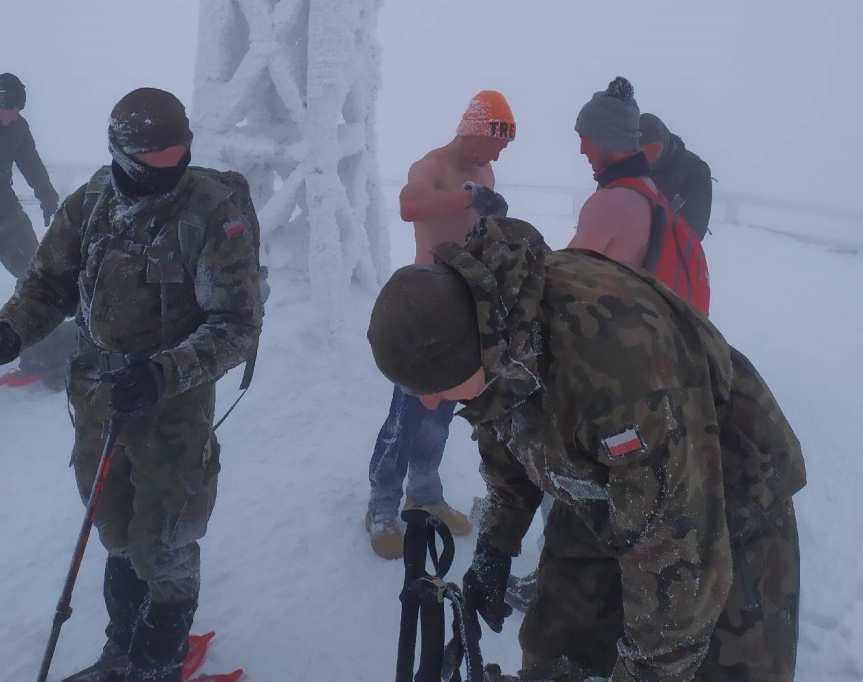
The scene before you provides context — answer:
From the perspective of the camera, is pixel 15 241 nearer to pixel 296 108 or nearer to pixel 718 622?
pixel 296 108

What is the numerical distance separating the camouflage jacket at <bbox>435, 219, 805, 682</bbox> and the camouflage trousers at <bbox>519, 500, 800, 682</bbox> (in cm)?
13

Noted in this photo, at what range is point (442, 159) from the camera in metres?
3.23

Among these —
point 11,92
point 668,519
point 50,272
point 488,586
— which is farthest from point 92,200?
point 11,92

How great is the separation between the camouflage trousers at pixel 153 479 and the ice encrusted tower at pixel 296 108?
307 centimetres

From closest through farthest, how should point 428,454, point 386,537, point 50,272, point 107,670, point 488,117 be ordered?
point 50,272 < point 107,670 < point 488,117 < point 386,537 < point 428,454

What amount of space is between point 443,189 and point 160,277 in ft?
4.94

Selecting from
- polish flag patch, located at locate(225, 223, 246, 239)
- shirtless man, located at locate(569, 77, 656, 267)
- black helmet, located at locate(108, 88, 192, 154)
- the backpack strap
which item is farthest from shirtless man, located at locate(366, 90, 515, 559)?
the backpack strap

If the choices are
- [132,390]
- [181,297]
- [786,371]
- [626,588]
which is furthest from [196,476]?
[786,371]

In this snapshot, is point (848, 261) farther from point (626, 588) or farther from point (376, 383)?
point (626, 588)

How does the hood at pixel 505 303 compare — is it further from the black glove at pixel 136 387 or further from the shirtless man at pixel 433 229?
the shirtless man at pixel 433 229

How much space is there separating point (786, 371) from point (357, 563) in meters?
4.90

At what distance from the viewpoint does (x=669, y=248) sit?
2590mm

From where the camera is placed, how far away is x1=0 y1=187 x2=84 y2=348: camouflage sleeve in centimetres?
227

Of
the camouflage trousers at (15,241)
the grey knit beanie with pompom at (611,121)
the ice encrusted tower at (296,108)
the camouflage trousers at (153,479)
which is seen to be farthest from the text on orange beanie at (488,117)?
the camouflage trousers at (15,241)
